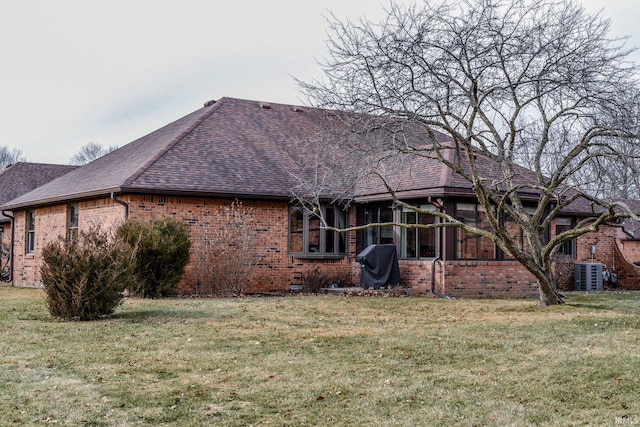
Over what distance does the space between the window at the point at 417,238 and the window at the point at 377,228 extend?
0.53 meters

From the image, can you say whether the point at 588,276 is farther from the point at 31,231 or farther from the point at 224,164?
the point at 31,231

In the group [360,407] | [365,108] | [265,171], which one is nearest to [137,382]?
[360,407]

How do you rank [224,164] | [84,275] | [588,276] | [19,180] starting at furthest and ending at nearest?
1. [19,180]
2. [588,276]
3. [224,164]
4. [84,275]

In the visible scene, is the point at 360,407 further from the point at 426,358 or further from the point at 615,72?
the point at 615,72

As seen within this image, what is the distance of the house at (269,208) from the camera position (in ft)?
57.4

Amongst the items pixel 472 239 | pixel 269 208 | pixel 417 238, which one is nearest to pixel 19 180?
pixel 269 208

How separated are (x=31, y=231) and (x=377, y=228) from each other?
38.4 feet

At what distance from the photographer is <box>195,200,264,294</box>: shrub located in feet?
57.3

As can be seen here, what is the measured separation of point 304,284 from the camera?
1898 cm

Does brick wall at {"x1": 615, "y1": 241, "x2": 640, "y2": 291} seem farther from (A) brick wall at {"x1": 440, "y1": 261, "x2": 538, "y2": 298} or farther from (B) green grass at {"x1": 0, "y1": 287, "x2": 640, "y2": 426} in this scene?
(B) green grass at {"x1": 0, "y1": 287, "x2": 640, "y2": 426}

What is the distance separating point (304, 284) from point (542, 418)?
528 inches

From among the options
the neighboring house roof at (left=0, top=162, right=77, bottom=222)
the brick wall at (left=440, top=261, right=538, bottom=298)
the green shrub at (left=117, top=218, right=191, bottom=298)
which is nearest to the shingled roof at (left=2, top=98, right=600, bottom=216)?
the green shrub at (left=117, top=218, right=191, bottom=298)

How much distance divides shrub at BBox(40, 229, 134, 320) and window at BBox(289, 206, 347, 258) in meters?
7.55

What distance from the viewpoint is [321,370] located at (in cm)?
757
